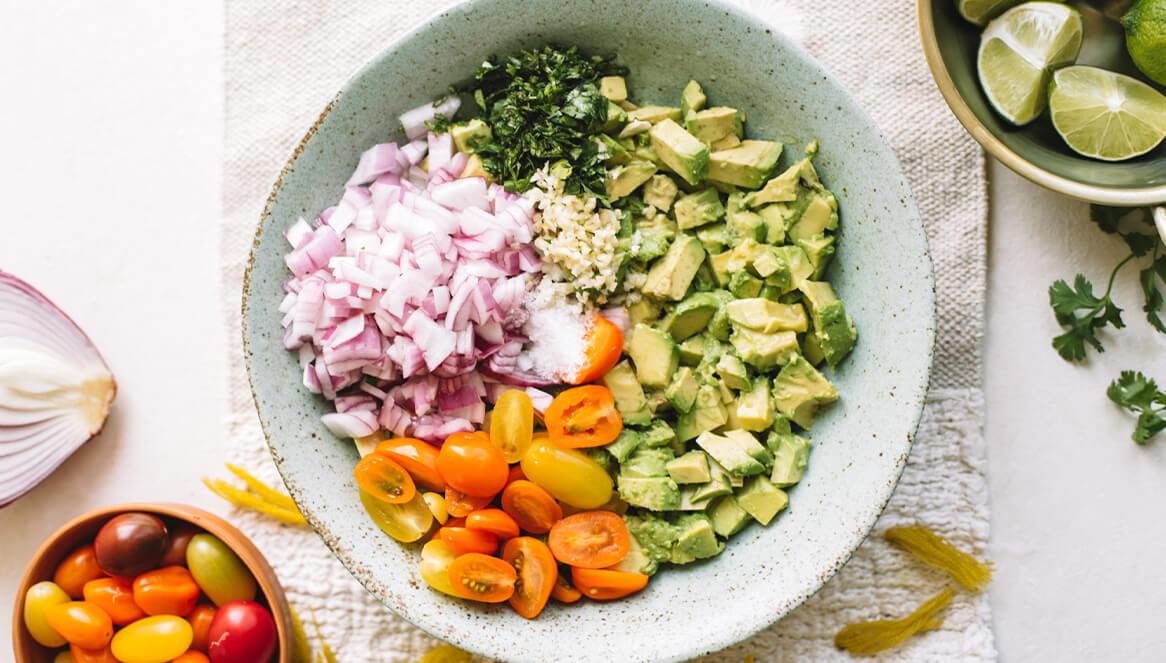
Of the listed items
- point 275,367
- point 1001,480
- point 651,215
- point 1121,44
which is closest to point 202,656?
point 275,367

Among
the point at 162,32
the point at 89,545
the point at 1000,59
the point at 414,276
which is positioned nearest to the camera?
the point at 414,276

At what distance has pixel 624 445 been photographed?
1.81 meters

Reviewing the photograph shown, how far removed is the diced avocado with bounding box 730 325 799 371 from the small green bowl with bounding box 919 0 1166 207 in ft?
1.85

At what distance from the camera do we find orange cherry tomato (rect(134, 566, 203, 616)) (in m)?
1.93

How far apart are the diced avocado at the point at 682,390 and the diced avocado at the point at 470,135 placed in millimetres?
618

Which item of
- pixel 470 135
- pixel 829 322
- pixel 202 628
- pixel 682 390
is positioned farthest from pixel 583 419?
pixel 202 628

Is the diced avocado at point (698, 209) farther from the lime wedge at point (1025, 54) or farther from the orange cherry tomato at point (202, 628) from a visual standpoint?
the orange cherry tomato at point (202, 628)

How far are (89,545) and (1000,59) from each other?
2202mm

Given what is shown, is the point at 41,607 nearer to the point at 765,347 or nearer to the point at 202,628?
the point at 202,628

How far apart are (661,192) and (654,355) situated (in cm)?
34

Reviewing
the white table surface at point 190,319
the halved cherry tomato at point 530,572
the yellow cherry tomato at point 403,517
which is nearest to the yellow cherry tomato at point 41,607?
the white table surface at point 190,319

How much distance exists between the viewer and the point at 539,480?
179 cm

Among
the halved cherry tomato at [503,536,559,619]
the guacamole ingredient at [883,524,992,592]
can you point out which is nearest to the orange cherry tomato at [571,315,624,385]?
the halved cherry tomato at [503,536,559,619]

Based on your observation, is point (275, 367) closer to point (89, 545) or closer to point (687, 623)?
point (89, 545)
